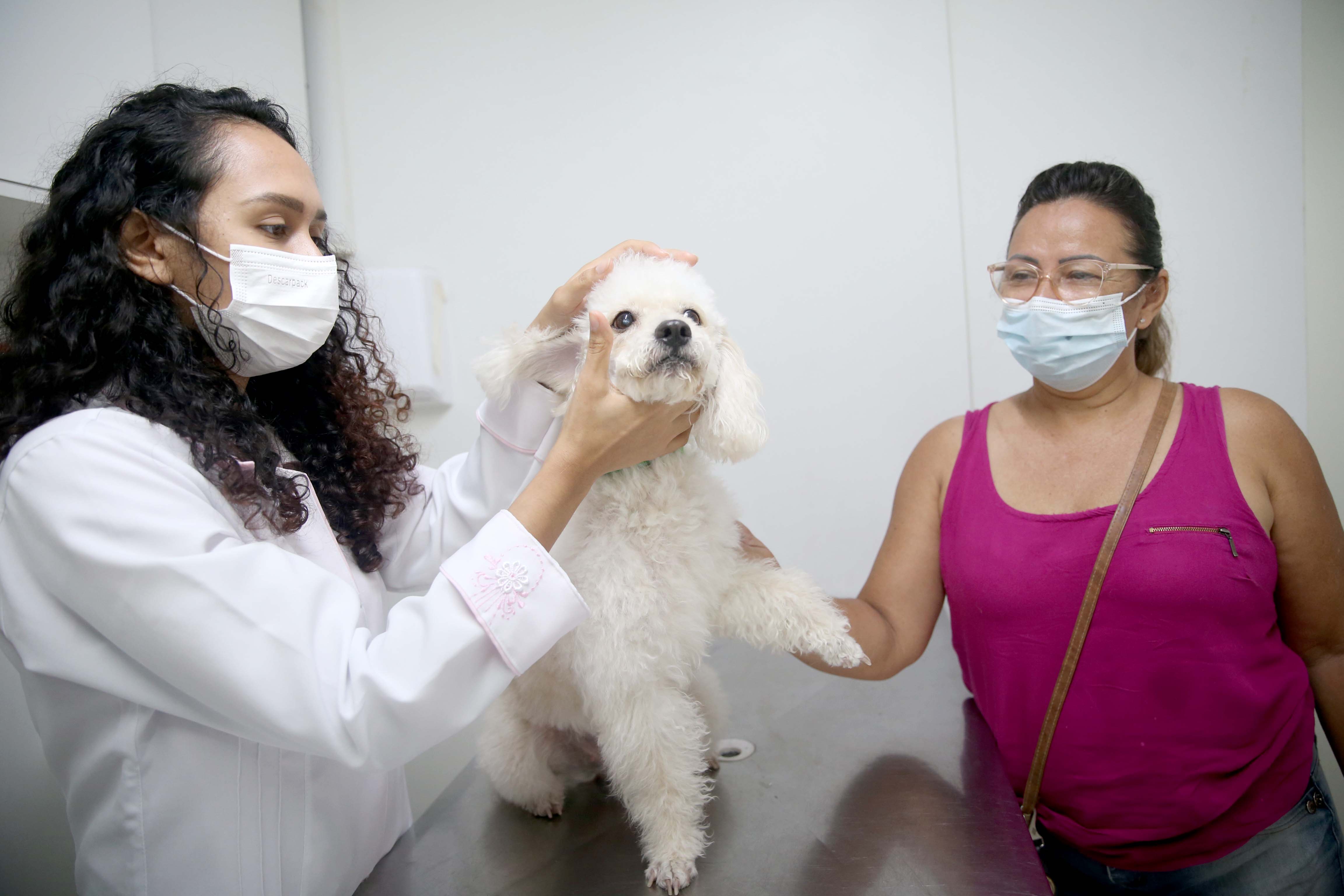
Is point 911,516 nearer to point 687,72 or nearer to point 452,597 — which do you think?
point 452,597

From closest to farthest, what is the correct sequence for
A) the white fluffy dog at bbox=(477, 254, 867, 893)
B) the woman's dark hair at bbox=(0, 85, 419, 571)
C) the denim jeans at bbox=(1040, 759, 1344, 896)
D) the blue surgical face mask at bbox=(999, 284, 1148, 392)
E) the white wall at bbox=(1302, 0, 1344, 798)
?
the woman's dark hair at bbox=(0, 85, 419, 571) < the white fluffy dog at bbox=(477, 254, 867, 893) < the denim jeans at bbox=(1040, 759, 1344, 896) < the blue surgical face mask at bbox=(999, 284, 1148, 392) < the white wall at bbox=(1302, 0, 1344, 798)

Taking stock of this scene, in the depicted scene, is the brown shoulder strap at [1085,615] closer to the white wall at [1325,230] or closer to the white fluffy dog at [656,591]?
the white fluffy dog at [656,591]

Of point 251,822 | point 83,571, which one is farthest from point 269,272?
point 251,822

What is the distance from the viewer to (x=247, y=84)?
1.57 metres

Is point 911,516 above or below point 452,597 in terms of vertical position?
below

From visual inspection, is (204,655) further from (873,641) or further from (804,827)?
(873,641)

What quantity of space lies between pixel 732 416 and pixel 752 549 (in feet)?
0.99

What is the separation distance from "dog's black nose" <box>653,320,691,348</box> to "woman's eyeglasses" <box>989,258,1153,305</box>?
673 mm

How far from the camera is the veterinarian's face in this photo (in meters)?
0.85

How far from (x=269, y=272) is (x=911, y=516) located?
1.10 metres

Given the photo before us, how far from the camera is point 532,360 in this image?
990 millimetres

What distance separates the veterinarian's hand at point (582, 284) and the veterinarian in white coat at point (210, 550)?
0.01 metres

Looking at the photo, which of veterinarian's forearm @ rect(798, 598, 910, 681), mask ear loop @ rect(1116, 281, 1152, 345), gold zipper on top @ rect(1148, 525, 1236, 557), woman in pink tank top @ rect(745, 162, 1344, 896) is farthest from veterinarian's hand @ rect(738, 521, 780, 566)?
mask ear loop @ rect(1116, 281, 1152, 345)

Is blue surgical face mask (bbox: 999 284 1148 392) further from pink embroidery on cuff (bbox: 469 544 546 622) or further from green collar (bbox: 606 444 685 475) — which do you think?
pink embroidery on cuff (bbox: 469 544 546 622)
